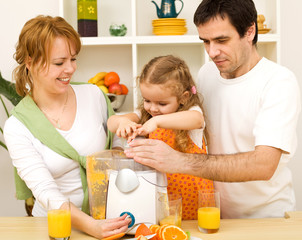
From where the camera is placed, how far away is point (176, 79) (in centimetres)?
167

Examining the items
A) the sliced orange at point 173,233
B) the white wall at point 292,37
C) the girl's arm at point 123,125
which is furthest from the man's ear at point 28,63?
the white wall at point 292,37

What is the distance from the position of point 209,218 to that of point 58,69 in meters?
0.79

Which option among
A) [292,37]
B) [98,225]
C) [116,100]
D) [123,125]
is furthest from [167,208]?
[292,37]

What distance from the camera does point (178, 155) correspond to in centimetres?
148

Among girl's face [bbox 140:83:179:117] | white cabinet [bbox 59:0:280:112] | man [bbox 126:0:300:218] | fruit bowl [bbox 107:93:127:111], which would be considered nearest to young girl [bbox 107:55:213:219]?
girl's face [bbox 140:83:179:117]

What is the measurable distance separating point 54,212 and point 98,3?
1.97 m

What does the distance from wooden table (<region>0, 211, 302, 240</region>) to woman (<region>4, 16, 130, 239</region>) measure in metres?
0.11

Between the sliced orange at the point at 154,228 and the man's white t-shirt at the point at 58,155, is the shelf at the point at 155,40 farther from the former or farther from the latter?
the sliced orange at the point at 154,228

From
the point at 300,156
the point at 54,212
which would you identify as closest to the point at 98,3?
the point at 300,156

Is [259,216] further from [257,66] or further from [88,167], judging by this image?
[88,167]

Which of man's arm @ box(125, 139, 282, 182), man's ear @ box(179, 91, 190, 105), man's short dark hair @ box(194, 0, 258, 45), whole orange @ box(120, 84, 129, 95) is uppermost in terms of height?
man's short dark hair @ box(194, 0, 258, 45)

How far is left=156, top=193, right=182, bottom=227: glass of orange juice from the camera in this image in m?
1.42

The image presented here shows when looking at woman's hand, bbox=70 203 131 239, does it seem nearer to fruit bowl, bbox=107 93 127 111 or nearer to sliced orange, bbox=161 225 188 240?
sliced orange, bbox=161 225 188 240

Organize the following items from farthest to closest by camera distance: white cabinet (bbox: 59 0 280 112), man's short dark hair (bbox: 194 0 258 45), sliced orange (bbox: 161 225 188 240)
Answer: white cabinet (bbox: 59 0 280 112) < man's short dark hair (bbox: 194 0 258 45) < sliced orange (bbox: 161 225 188 240)
